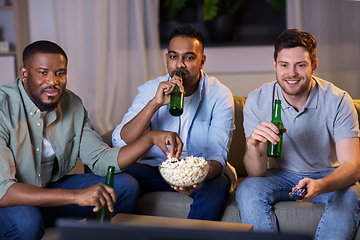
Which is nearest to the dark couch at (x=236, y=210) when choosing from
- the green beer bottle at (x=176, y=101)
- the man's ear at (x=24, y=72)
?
the green beer bottle at (x=176, y=101)

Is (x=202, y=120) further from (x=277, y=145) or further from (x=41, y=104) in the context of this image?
(x=41, y=104)

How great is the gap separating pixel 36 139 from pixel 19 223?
16.1 inches

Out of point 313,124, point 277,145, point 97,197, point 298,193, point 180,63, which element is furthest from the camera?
point 180,63

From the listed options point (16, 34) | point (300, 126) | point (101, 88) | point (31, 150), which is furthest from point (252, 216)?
point (16, 34)

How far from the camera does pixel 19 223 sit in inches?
52.2

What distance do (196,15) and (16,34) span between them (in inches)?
74.5

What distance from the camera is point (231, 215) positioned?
171 centimetres

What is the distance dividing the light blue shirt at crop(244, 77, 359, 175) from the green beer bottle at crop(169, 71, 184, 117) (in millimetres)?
351

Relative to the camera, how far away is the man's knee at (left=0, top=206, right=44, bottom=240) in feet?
4.36

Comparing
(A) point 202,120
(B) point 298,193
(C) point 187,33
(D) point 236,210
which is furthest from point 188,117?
(B) point 298,193

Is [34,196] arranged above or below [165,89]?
below

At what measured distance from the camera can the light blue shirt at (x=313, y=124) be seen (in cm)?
177

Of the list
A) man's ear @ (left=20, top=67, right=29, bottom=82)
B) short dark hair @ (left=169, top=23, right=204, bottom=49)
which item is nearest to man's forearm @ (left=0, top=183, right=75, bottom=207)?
man's ear @ (left=20, top=67, right=29, bottom=82)

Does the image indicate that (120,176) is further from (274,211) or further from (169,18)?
(169,18)
